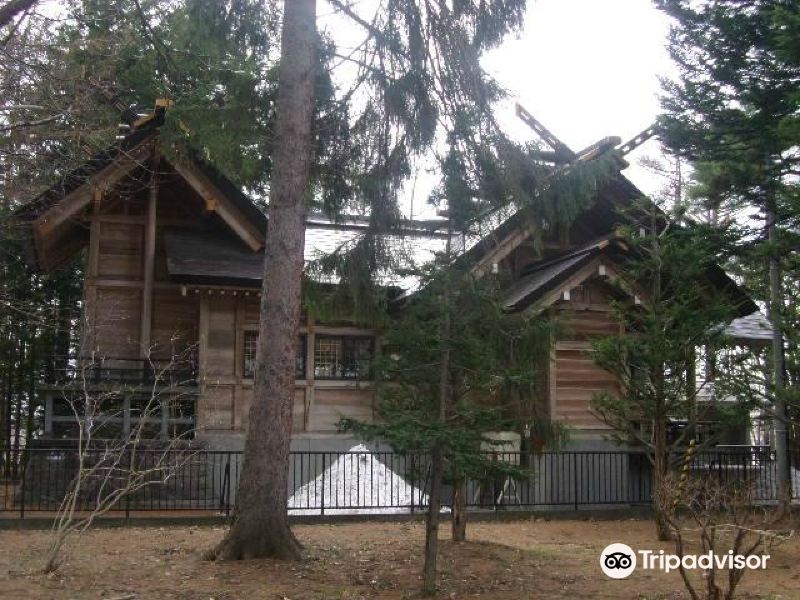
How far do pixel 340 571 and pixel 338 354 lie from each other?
32.1ft

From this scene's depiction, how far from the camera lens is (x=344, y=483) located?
14930mm

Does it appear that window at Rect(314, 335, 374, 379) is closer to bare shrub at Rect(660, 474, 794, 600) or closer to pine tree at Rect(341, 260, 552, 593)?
bare shrub at Rect(660, 474, 794, 600)

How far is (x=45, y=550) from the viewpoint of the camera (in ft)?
36.3

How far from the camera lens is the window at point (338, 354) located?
19.6 meters

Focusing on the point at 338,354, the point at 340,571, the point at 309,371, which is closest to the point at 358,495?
the point at 309,371

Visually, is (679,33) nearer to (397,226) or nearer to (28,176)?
(397,226)

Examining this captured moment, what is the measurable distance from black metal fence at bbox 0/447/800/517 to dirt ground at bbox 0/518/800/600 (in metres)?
1.25

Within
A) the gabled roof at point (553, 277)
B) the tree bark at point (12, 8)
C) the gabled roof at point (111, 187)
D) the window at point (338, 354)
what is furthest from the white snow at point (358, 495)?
the tree bark at point (12, 8)

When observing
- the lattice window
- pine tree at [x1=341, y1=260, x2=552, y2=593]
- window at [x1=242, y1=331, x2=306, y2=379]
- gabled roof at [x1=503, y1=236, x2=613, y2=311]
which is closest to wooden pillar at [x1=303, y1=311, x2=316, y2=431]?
window at [x1=242, y1=331, x2=306, y2=379]

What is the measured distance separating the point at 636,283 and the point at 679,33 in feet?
17.1

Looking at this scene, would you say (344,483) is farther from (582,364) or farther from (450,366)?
(582,364)

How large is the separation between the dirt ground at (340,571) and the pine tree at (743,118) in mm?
5252

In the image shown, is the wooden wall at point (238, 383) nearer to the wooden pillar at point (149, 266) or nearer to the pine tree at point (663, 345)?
the wooden pillar at point (149, 266)

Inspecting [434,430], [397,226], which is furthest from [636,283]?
[434,430]
